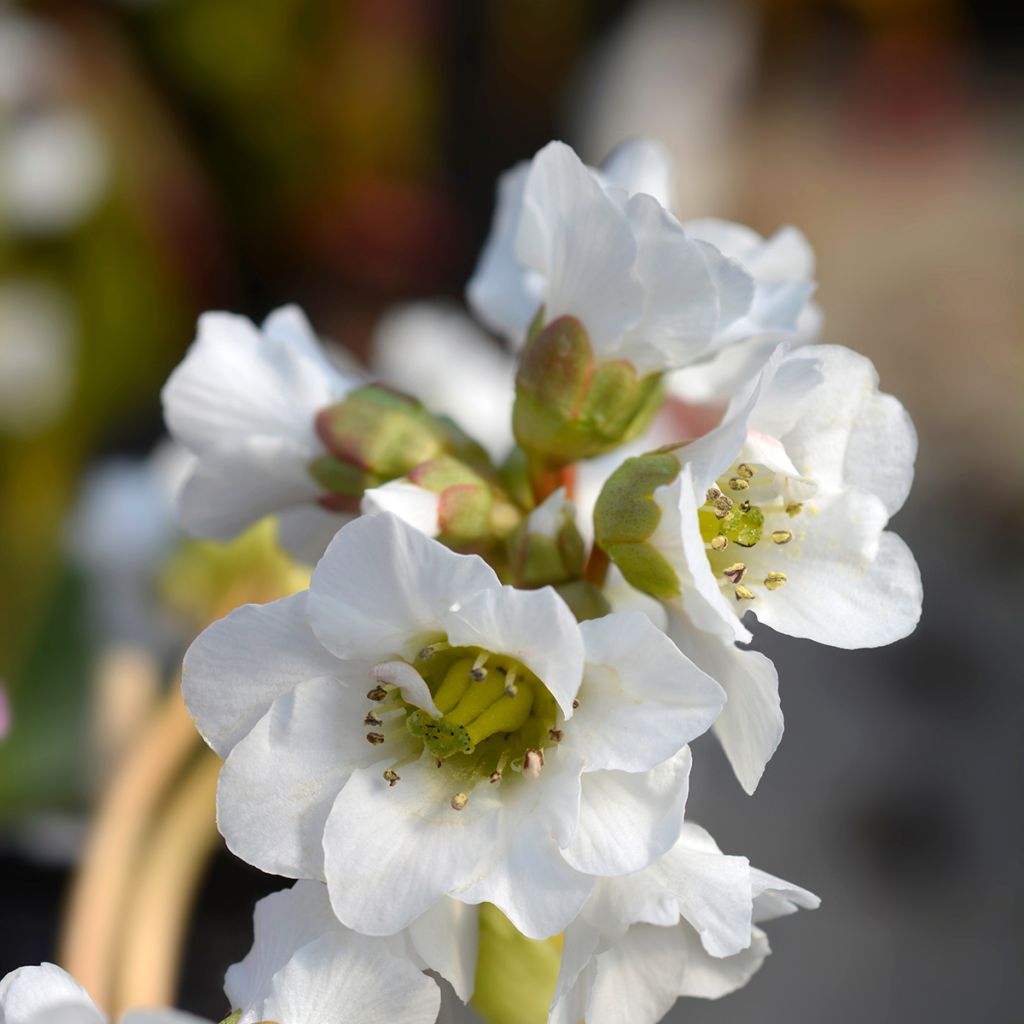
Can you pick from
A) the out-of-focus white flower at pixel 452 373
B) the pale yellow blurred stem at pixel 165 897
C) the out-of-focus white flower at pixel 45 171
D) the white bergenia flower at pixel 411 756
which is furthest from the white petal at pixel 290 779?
the out-of-focus white flower at pixel 45 171

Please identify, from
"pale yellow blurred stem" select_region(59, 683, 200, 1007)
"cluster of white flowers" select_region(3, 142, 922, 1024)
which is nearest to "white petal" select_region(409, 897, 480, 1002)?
"cluster of white flowers" select_region(3, 142, 922, 1024)

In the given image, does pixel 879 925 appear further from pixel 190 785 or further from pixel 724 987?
pixel 724 987

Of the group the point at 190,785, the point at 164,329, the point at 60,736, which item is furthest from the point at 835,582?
the point at 164,329

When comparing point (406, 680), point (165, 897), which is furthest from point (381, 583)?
point (165, 897)

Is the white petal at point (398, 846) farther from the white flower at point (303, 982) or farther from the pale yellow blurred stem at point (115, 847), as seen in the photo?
the pale yellow blurred stem at point (115, 847)

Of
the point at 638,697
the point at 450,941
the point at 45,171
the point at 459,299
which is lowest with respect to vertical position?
the point at 459,299

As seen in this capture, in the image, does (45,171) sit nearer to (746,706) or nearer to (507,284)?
(507,284)
